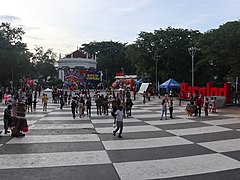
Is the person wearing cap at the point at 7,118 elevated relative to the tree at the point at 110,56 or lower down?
lower down

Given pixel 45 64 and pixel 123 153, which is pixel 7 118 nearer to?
pixel 123 153

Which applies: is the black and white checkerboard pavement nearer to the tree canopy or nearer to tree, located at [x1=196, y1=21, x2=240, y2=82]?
tree, located at [x1=196, y1=21, x2=240, y2=82]

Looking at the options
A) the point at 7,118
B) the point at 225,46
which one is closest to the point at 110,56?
the point at 225,46

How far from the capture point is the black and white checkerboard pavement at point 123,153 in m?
7.78

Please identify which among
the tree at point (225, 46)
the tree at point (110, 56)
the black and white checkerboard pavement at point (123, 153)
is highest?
the tree at point (110, 56)

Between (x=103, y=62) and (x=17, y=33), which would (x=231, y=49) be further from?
(x=103, y=62)

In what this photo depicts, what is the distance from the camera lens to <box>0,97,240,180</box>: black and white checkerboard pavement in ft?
25.5

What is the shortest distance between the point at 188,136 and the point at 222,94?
1780cm

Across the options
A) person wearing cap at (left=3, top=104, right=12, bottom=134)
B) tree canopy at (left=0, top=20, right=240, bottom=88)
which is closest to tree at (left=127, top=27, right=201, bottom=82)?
tree canopy at (left=0, top=20, right=240, bottom=88)

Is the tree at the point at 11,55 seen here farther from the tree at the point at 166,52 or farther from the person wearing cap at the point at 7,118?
the person wearing cap at the point at 7,118

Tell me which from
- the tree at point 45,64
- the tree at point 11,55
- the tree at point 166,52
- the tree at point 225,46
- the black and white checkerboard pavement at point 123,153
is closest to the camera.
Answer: the black and white checkerboard pavement at point 123,153

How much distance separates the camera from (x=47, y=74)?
9312 centimetres

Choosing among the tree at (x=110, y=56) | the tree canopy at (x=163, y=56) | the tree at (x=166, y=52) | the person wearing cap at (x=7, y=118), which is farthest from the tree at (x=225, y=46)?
the tree at (x=110, y=56)

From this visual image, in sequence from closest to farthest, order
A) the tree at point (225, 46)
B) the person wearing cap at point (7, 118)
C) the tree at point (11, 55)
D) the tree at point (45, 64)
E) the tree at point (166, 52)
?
the person wearing cap at point (7, 118) < the tree at point (225, 46) < the tree at point (11, 55) < the tree at point (166, 52) < the tree at point (45, 64)
